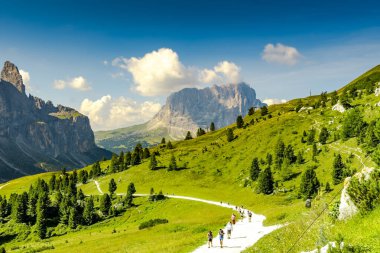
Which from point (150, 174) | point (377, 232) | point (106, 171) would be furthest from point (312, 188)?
point (106, 171)

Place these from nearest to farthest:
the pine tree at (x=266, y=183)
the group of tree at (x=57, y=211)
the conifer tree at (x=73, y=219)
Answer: the pine tree at (x=266, y=183)
the conifer tree at (x=73, y=219)
the group of tree at (x=57, y=211)

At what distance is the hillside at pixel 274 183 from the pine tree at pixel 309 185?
97cm

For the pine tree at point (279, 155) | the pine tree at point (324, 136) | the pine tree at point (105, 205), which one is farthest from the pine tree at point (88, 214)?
the pine tree at point (324, 136)

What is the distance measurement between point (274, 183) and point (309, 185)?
17819mm

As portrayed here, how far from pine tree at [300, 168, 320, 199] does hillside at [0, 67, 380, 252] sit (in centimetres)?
97

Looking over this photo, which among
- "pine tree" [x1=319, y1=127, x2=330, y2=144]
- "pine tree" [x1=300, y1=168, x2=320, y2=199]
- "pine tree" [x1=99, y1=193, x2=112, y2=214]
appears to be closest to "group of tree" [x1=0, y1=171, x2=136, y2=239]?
"pine tree" [x1=99, y1=193, x2=112, y2=214]

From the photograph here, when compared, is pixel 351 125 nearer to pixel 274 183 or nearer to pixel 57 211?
pixel 274 183

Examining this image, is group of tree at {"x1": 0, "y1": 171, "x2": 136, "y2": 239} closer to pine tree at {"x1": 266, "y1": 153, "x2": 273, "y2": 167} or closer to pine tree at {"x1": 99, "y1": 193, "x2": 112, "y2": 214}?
pine tree at {"x1": 99, "y1": 193, "x2": 112, "y2": 214}

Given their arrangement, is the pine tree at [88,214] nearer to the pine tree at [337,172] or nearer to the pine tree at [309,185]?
the pine tree at [309,185]

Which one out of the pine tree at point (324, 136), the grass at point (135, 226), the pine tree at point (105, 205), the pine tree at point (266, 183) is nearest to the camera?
the grass at point (135, 226)

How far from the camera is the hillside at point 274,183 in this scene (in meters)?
27.4

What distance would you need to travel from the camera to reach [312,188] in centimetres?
7069

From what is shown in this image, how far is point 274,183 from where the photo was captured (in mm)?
88312

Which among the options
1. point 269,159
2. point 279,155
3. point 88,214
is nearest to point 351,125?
point 279,155
